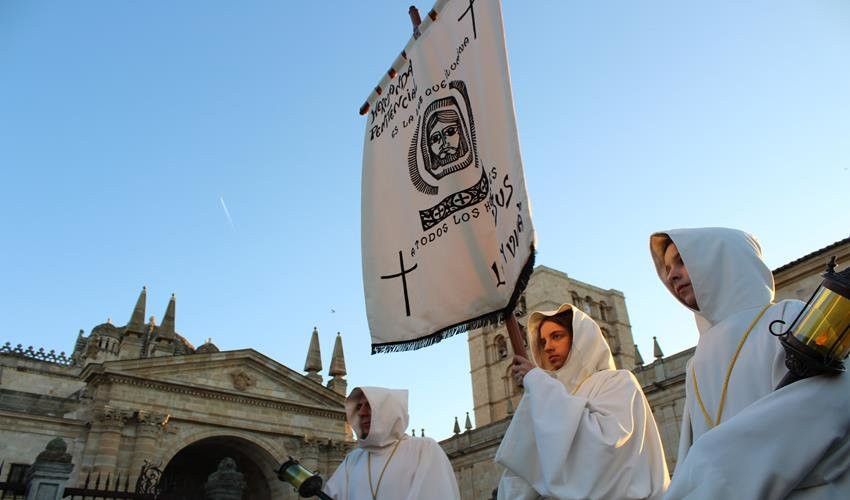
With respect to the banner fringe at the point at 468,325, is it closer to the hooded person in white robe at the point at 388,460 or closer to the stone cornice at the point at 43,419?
the hooded person in white robe at the point at 388,460

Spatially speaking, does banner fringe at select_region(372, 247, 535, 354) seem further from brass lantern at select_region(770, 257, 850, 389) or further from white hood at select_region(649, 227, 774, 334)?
brass lantern at select_region(770, 257, 850, 389)

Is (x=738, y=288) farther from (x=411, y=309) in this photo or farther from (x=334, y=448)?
(x=334, y=448)

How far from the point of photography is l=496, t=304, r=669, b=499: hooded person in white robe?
8.91ft

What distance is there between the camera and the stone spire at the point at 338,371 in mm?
28062

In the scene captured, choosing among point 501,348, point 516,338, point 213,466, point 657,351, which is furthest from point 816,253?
point 501,348

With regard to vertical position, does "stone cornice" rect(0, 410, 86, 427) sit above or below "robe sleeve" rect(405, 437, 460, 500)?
above

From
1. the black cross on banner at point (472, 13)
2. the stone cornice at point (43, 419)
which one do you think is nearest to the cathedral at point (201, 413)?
the stone cornice at point (43, 419)

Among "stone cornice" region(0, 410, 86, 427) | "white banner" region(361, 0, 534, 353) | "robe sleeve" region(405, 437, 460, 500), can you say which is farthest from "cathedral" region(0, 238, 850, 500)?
"white banner" region(361, 0, 534, 353)

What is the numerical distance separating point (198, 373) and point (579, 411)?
79.2 ft

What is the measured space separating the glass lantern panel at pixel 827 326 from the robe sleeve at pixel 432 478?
3.60 meters

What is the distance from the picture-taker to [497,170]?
3785 millimetres

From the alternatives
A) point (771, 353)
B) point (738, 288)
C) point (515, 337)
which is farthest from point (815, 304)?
point (515, 337)

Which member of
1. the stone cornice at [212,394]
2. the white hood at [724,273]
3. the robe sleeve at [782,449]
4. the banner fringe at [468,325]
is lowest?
the robe sleeve at [782,449]

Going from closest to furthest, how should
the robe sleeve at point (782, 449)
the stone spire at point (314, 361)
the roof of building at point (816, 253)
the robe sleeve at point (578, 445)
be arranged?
the robe sleeve at point (782, 449) < the robe sleeve at point (578, 445) < the roof of building at point (816, 253) < the stone spire at point (314, 361)
